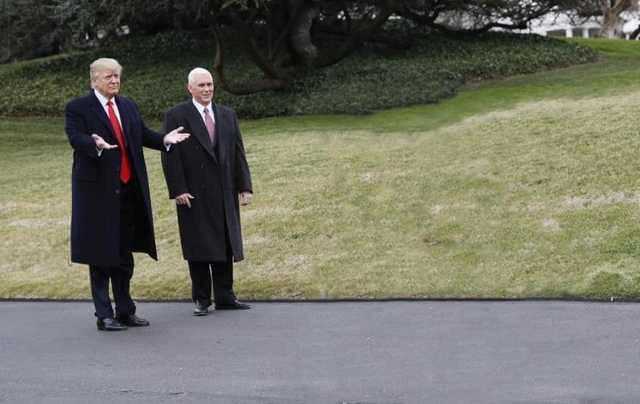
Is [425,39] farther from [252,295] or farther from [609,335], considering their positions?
[609,335]

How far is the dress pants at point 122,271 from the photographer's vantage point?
795 cm

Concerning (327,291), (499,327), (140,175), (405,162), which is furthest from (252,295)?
(405,162)

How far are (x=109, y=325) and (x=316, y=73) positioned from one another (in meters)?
14.8

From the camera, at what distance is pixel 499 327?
7.29 metres

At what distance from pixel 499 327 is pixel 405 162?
265 inches

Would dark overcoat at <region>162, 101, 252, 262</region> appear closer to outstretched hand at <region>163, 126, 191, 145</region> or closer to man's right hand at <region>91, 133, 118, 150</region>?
outstretched hand at <region>163, 126, 191, 145</region>

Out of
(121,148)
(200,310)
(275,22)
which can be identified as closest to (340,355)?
(200,310)

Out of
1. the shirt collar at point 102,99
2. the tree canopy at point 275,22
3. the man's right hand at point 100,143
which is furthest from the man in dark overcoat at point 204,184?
the tree canopy at point 275,22

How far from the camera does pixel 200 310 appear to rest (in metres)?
8.42

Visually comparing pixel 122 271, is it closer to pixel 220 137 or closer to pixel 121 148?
pixel 121 148

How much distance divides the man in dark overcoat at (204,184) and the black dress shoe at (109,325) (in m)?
0.70

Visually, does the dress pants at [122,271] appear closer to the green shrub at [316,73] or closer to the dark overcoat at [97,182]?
the dark overcoat at [97,182]

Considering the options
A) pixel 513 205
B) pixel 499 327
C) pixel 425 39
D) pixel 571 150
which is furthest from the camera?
pixel 425 39

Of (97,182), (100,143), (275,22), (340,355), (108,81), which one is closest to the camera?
(340,355)
